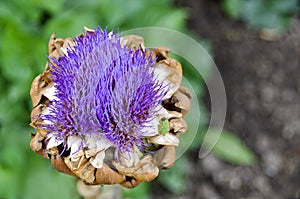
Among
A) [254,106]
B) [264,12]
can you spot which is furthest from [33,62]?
[264,12]

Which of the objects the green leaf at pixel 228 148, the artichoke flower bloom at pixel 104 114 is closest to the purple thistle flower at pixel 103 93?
the artichoke flower bloom at pixel 104 114

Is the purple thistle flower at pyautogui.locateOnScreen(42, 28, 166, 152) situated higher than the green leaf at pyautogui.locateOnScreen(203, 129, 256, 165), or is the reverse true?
the purple thistle flower at pyautogui.locateOnScreen(42, 28, 166, 152)

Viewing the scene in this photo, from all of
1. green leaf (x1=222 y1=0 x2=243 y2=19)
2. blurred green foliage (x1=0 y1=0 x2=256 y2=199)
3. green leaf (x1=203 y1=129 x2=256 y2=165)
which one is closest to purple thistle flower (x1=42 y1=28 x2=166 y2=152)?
blurred green foliage (x1=0 y1=0 x2=256 y2=199)

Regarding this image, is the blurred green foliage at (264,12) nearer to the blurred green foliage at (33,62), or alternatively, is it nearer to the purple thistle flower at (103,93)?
the blurred green foliage at (33,62)

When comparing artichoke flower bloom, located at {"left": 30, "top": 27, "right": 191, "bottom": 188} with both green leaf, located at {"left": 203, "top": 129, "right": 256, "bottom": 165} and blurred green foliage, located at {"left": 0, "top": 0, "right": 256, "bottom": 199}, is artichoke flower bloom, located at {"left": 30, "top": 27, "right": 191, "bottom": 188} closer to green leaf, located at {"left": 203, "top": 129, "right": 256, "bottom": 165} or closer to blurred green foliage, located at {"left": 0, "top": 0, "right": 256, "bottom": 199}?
blurred green foliage, located at {"left": 0, "top": 0, "right": 256, "bottom": 199}

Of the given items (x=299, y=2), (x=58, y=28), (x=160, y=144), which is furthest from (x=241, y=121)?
(x=160, y=144)

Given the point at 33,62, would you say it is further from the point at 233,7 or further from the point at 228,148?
the point at 233,7

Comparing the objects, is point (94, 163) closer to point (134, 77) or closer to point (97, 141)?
point (97, 141)
